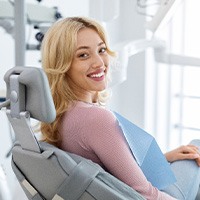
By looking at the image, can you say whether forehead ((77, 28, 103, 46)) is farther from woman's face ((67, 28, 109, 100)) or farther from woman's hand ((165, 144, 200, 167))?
woman's hand ((165, 144, 200, 167))

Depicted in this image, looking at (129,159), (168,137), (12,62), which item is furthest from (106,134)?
(168,137)

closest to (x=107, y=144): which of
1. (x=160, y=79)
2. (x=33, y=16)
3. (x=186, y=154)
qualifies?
(x=186, y=154)

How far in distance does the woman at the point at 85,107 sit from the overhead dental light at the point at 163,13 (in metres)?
0.76

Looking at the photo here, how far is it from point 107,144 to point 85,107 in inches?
4.8

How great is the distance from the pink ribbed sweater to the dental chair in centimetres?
7

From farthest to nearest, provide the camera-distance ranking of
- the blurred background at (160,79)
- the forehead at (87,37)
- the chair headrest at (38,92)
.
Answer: the blurred background at (160,79) < the forehead at (87,37) < the chair headrest at (38,92)

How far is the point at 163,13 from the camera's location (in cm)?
201

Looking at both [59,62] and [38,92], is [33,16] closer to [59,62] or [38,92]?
[59,62]

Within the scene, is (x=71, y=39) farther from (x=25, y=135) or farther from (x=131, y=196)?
(x=131, y=196)

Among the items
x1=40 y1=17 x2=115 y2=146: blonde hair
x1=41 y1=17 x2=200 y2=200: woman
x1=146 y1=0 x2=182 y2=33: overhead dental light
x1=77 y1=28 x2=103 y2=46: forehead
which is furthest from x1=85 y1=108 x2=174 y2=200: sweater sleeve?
x1=146 y1=0 x2=182 y2=33: overhead dental light

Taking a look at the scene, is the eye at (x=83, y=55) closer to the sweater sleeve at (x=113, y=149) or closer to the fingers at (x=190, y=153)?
the sweater sleeve at (x=113, y=149)

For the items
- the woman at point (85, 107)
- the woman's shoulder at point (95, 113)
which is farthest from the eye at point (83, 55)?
the woman's shoulder at point (95, 113)

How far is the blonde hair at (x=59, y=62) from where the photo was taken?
1.18 metres

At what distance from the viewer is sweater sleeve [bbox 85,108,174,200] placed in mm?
1085
